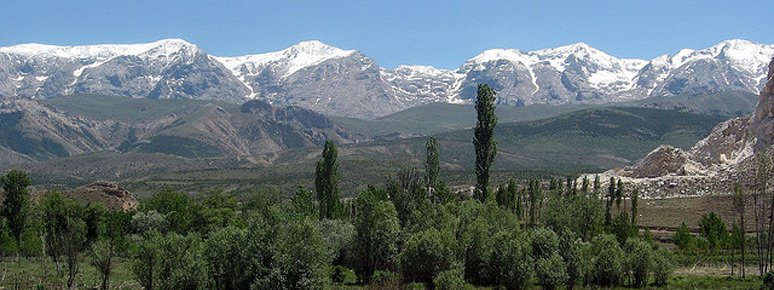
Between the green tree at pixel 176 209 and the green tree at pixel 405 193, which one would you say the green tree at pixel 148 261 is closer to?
the green tree at pixel 405 193

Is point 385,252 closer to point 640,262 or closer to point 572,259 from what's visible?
point 572,259

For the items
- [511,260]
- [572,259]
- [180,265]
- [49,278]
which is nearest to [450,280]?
[511,260]

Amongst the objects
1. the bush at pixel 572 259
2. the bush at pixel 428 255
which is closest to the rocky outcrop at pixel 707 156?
the bush at pixel 572 259

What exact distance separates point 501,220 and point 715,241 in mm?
33702

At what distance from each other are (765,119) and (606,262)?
86.7m

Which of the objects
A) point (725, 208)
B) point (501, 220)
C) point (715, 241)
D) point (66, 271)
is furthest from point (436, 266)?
point (725, 208)

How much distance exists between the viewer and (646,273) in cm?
6469

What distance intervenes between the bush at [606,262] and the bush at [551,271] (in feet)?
17.7

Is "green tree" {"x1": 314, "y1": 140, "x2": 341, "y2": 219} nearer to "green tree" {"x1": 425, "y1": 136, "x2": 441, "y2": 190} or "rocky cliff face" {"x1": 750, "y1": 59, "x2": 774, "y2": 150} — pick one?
"green tree" {"x1": 425, "y1": 136, "x2": 441, "y2": 190}

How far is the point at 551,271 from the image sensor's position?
58.5 m

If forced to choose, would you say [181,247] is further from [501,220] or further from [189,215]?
[189,215]

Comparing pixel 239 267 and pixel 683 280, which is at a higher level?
pixel 239 267

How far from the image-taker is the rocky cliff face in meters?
131

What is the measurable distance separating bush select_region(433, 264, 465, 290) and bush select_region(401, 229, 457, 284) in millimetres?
2863
